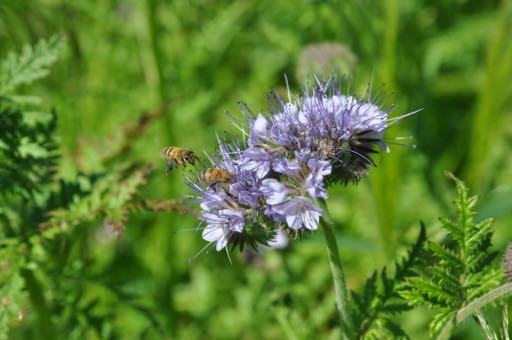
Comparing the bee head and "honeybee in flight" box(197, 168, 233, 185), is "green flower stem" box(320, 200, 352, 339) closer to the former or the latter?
"honeybee in flight" box(197, 168, 233, 185)

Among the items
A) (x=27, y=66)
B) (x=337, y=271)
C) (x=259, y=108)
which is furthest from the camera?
(x=259, y=108)

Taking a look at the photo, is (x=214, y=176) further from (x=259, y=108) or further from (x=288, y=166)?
(x=259, y=108)

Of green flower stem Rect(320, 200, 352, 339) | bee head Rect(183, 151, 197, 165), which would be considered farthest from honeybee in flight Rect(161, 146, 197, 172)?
green flower stem Rect(320, 200, 352, 339)

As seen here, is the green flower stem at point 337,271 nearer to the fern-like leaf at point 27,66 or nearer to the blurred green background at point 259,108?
the blurred green background at point 259,108

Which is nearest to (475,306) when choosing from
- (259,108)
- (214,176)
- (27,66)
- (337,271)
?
(337,271)

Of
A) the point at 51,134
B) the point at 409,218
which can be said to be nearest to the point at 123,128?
the point at 51,134

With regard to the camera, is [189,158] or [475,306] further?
[189,158]
